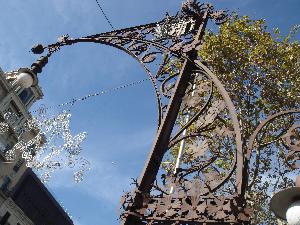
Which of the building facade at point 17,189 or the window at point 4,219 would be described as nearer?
the window at point 4,219

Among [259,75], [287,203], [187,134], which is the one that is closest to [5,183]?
[259,75]

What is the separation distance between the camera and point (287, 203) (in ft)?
7.05

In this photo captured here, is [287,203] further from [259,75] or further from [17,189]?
[17,189]

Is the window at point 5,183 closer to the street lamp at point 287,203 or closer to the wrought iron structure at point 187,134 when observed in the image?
the wrought iron structure at point 187,134

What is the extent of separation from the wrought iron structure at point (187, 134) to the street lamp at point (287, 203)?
168mm

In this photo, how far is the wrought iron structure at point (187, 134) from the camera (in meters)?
2.38

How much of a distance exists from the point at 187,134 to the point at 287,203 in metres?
1.19

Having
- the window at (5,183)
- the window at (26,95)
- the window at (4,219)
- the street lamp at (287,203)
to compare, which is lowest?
the street lamp at (287,203)

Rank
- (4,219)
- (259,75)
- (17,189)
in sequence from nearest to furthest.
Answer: (259,75) → (4,219) → (17,189)

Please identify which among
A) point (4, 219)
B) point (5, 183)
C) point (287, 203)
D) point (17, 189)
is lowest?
point (287, 203)

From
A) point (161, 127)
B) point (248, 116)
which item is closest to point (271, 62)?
point (248, 116)

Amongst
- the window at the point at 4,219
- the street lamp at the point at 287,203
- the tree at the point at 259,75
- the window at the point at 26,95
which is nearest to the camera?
the street lamp at the point at 287,203

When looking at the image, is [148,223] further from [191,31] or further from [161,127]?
[191,31]

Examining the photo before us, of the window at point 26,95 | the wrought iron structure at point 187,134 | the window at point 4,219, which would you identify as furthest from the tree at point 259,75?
the window at point 26,95
